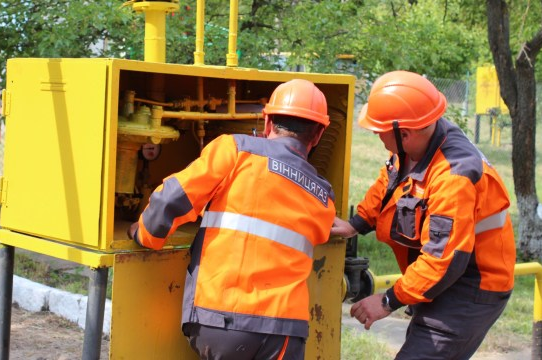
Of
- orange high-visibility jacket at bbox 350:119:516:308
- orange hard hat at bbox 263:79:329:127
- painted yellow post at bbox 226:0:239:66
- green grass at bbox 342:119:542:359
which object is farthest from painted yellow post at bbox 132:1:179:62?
green grass at bbox 342:119:542:359

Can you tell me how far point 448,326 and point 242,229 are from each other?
3.38 ft

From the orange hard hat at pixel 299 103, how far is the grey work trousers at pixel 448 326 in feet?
3.08

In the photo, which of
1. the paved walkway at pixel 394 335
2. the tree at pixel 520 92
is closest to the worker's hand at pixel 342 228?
the paved walkway at pixel 394 335

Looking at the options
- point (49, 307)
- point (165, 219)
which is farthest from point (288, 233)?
point (49, 307)

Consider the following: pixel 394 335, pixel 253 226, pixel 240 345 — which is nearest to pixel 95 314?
pixel 240 345

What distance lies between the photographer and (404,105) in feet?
11.0

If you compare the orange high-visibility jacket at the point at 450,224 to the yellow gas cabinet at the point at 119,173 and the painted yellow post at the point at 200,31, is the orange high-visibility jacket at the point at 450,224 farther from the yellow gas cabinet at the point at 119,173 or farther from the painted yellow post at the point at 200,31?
the painted yellow post at the point at 200,31

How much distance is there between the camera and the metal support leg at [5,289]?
3.82m

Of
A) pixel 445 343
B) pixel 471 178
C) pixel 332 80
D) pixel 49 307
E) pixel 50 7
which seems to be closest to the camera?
pixel 471 178

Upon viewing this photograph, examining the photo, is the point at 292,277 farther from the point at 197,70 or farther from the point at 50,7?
the point at 50,7

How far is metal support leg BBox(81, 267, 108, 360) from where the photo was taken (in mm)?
3295

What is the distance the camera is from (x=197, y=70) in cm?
336

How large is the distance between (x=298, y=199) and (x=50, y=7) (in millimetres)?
4562

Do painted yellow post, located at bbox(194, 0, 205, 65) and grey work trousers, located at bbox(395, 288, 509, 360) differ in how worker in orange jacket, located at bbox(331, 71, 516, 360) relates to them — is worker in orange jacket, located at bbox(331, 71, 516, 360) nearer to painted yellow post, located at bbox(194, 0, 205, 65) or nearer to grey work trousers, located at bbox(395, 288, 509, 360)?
grey work trousers, located at bbox(395, 288, 509, 360)
